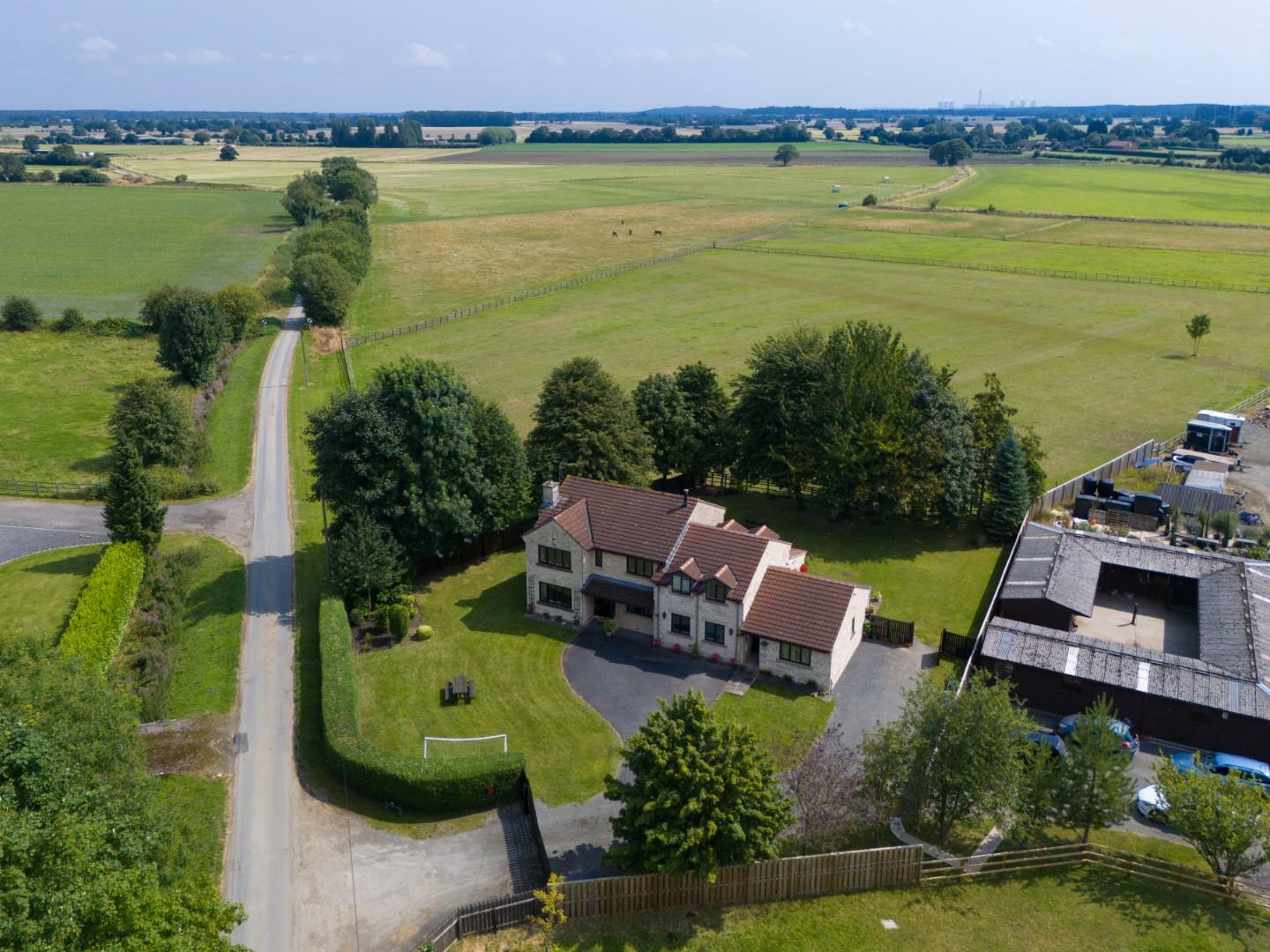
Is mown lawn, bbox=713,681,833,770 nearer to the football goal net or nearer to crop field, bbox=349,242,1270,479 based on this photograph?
the football goal net

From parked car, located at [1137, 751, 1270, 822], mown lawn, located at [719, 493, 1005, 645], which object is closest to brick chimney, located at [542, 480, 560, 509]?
mown lawn, located at [719, 493, 1005, 645]

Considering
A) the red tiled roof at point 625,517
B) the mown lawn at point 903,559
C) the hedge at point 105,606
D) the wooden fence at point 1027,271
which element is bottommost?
the mown lawn at point 903,559

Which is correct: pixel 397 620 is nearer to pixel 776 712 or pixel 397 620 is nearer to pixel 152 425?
pixel 776 712

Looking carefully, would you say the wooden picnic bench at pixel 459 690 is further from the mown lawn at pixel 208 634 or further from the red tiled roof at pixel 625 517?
the mown lawn at pixel 208 634

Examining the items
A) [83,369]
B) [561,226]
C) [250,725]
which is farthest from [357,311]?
[250,725]

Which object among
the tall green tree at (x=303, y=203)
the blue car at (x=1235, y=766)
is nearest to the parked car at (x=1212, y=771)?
the blue car at (x=1235, y=766)

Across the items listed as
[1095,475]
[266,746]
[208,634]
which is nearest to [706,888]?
[266,746]
